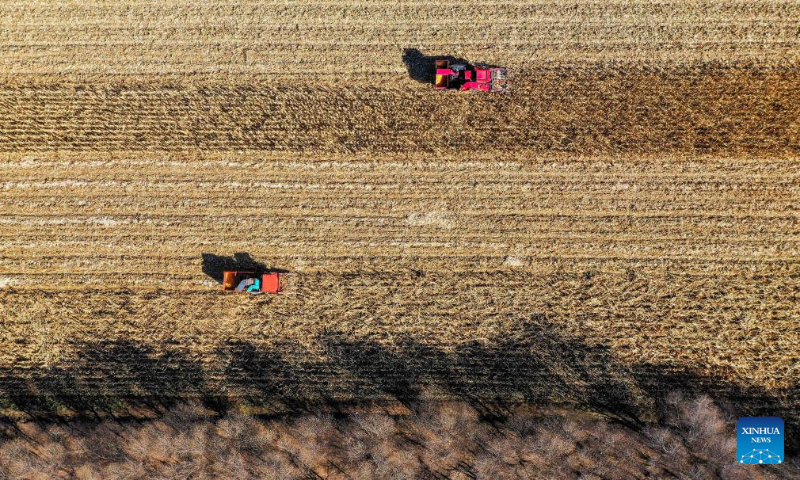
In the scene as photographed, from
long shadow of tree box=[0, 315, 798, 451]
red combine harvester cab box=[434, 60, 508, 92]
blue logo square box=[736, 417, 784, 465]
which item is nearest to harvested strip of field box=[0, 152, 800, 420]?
long shadow of tree box=[0, 315, 798, 451]

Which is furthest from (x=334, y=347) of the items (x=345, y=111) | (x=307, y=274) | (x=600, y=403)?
(x=600, y=403)

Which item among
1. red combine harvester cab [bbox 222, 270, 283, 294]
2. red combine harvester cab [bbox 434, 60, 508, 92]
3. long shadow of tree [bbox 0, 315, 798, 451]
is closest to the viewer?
red combine harvester cab [bbox 222, 270, 283, 294]

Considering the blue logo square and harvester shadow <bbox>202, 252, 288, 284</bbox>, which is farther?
harvester shadow <bbox>202, 252, 288, 284</bbox>

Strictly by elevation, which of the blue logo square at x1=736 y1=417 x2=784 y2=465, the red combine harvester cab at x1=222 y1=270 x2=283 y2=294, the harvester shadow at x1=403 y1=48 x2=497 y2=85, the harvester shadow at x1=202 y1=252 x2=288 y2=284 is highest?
the harvester shadow at x1=403 y1=48 x2=497 y2=85

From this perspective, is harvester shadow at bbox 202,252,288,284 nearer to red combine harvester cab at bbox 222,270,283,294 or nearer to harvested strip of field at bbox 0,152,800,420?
harvested strip of field at bbox 0,152,800,420

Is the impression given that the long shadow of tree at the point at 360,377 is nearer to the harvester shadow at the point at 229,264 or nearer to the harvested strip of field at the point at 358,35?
the harvester shadow at the point at 229,264

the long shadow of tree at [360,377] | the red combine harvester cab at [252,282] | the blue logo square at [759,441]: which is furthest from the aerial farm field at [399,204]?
the red combine harvester cab at [252,282]

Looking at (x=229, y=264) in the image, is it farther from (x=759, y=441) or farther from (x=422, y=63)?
(x=759, y=441)
